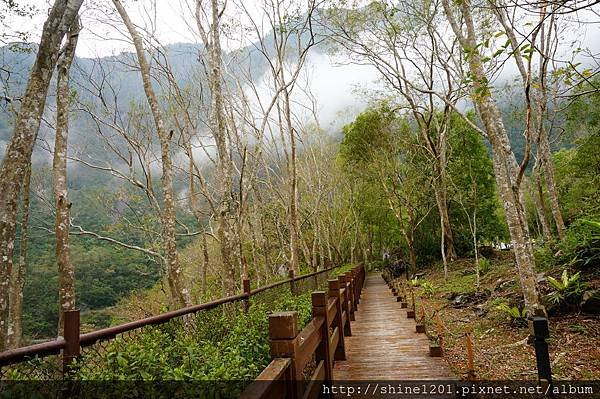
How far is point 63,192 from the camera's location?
6766mm

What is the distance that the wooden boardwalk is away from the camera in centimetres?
452

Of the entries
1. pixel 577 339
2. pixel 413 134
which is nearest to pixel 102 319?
pixel 413 134

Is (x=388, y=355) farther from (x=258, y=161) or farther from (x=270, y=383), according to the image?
(x=258, y=161)

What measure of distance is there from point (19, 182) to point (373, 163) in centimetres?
1731

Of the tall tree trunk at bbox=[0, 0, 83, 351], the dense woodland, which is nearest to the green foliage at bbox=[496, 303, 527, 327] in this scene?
the dense woodland

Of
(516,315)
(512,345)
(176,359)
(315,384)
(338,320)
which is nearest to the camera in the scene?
(176,359)

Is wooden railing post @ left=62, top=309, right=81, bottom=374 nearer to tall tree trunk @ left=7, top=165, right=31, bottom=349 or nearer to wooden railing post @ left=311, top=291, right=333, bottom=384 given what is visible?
wooden railing post @ left=311, top=291, right=333, bottom=384

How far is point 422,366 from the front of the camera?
4773 mm

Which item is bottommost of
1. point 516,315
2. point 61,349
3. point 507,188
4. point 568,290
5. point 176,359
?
point 516,315

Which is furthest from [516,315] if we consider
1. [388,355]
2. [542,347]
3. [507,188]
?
[542,347]

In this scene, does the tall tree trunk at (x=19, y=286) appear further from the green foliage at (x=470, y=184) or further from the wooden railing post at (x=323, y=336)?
the green foliage at (x=470, y=184)

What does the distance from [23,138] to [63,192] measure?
342 cm

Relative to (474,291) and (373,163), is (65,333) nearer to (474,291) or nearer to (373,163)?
(474,291)

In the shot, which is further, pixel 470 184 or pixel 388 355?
pixel 470 184
